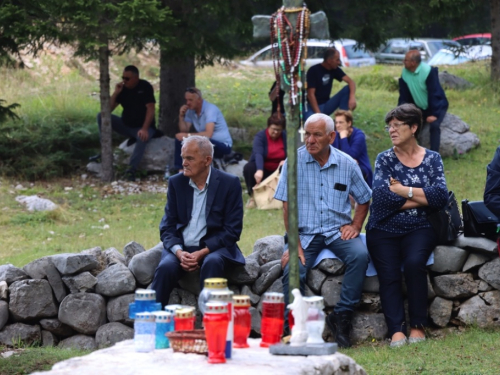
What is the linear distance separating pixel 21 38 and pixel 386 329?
23.8 feet

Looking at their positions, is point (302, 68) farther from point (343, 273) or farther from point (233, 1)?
point (233, 1)

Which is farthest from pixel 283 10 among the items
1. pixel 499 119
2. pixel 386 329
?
pixel 499 119

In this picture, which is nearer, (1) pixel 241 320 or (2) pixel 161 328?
(2) pixel 161 328

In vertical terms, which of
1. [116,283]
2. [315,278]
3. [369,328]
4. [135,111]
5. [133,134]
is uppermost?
[135,111]

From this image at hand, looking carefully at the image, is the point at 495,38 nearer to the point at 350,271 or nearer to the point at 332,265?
the point at 332,265

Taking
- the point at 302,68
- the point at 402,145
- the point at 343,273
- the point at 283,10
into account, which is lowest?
the point at 343,273

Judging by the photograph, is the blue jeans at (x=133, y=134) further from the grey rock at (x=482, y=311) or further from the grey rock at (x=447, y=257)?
the grey rock at (x=482, y=311)

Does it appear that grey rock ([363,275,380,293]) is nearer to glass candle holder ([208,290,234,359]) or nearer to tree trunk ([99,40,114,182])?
glass candle holder ([208,290,234,359])

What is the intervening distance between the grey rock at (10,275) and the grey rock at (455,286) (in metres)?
3.29

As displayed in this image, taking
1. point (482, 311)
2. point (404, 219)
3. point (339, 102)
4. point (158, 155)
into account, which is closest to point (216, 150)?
point (158, 155)

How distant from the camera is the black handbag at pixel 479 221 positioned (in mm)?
6984

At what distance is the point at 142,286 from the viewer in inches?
287

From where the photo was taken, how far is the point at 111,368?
159 inches

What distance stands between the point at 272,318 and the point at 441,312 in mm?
2810
